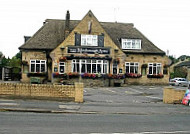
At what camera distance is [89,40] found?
36.2 meters

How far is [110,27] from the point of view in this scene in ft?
143

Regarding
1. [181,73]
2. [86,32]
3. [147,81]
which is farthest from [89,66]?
[181,73]

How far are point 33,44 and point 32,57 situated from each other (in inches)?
70.0

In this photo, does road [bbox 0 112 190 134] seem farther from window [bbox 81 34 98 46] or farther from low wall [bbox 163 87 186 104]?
window [bbox 81 34 98 46]

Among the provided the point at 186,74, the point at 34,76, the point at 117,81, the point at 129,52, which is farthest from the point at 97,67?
the point at 186,74

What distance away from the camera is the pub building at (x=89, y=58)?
3553cm

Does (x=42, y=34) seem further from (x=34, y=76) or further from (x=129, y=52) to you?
(x=129, y=52)

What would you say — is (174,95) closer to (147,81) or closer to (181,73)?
(147,81)

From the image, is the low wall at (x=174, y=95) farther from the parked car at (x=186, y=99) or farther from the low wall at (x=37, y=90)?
the low wall at (x=37, y=90)

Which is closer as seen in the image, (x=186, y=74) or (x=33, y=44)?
(x=33, y=44)

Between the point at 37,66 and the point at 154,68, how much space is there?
16683 mm

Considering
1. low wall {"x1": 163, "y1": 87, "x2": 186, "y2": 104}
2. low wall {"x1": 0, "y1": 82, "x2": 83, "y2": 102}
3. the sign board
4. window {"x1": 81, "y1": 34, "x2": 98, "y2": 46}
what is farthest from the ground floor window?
low wall {"x1": 0, "y1": 82, "x2": 83, "y2": 102}

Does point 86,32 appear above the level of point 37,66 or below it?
above

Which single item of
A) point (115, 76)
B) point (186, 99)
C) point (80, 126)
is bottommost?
point (80, 126)
